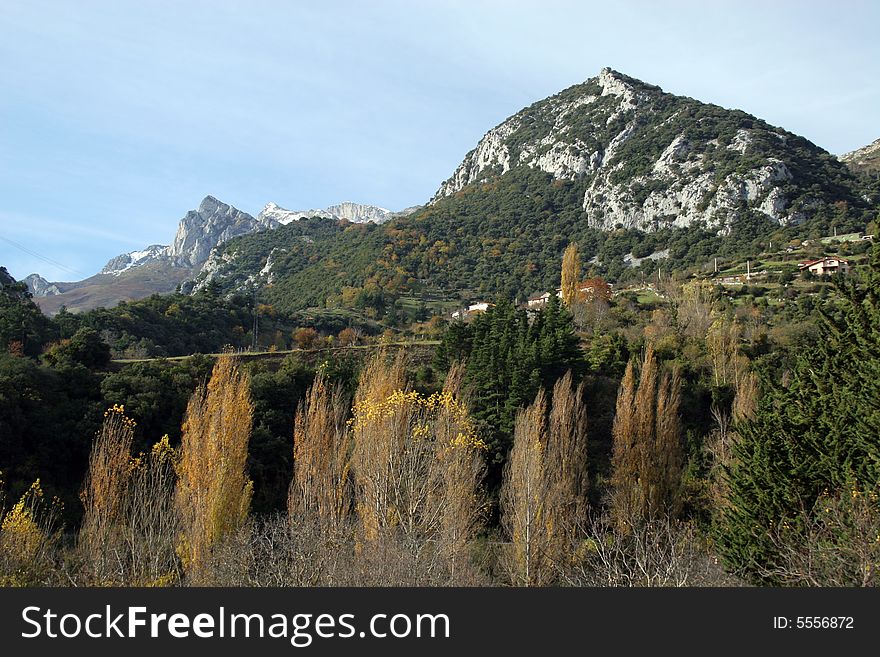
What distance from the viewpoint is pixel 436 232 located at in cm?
9075

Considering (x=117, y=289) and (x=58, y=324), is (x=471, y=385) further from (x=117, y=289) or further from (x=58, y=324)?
(x=117, y=289)

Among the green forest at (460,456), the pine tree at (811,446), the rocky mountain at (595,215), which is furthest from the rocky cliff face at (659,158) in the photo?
the pine tree at (811,446)

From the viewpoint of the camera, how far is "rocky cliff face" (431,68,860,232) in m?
77.4

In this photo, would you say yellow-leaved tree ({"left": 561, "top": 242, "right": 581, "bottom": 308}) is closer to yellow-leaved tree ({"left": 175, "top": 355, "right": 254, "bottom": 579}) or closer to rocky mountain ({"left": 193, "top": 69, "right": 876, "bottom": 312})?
rocky mountain ({"left": 193, "top": 69, "right": 876, "bottom": 312})

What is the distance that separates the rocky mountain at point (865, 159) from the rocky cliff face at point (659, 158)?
34.2 feet

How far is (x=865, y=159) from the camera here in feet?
369

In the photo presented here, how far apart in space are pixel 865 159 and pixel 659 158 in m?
51.1

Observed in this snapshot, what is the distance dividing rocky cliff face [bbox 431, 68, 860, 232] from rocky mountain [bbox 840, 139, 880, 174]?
34.2 ft

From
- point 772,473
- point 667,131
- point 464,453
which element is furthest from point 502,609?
point 667,131

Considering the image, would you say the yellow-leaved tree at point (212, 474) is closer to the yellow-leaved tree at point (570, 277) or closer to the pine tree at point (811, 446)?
the pine tree at point (811, 446)

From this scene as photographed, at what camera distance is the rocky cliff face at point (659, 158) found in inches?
3049

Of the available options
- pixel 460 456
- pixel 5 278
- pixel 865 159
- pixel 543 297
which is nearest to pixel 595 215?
pixel 543 297

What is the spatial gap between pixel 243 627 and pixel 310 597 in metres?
0.72

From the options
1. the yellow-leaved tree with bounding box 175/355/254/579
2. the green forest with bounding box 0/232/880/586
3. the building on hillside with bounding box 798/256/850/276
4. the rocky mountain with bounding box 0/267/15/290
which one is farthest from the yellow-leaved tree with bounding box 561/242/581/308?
the rocky mountain with bounding box 0/267/15/290
